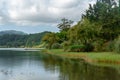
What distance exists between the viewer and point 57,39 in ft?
415

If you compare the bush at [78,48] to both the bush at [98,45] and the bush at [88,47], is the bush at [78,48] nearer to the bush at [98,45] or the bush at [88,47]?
the bush at [88,47]

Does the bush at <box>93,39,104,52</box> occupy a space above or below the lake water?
above

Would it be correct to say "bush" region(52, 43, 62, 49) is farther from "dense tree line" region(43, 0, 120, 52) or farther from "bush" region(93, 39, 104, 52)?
"bush" region(93, 39, 104, 52)

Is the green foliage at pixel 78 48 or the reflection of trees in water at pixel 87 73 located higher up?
the green foliage at pixel 78 48

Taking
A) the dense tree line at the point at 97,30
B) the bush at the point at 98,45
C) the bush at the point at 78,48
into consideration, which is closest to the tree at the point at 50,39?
the dense tree line at the point at 97,30

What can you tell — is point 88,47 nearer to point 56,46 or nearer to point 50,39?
point 50,39

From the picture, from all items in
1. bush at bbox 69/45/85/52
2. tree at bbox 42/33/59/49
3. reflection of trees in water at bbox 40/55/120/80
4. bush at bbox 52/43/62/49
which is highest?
tree at bbox 42/33/59/49

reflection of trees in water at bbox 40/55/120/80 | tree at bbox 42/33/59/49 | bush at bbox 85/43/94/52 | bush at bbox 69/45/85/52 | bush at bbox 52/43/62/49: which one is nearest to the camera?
reflection of trees in water at bbox 40/55/120/80

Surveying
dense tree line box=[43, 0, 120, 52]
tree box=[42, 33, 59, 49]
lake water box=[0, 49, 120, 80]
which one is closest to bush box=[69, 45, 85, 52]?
dense tree line box=[43, 0, 120, 52]

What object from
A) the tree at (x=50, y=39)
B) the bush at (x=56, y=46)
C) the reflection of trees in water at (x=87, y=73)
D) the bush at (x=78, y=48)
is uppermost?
the tree at (x=50, y=39)

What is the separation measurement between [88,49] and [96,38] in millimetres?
5459

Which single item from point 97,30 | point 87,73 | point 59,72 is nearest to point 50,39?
point 97,30

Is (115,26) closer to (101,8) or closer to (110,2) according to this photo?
Result: (101,8)

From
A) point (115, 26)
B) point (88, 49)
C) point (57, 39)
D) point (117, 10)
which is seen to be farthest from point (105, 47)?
point (57, 39)
